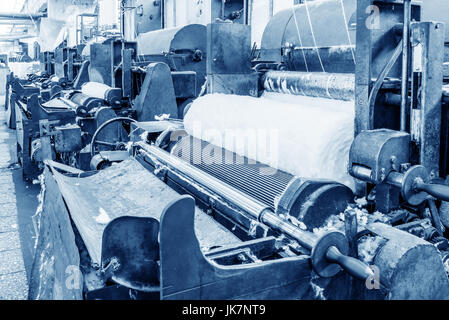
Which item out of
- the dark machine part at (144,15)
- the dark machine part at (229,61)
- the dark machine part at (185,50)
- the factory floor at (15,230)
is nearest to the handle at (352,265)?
the dark machine part at (229,61)

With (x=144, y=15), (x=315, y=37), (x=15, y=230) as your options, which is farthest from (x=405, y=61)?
(x=144, y=15)

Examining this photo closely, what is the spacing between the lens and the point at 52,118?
4.61 m

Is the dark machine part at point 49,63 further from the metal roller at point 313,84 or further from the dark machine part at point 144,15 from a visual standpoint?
the metal roller at point 313,84

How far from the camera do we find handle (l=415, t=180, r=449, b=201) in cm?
139

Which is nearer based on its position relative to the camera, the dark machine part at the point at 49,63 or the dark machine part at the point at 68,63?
the dark machine part at the point at 68,63

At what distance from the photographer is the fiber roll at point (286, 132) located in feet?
5.57

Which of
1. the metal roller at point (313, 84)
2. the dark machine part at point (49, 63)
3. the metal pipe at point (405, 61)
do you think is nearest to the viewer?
the metal pipe at point (405, 61)

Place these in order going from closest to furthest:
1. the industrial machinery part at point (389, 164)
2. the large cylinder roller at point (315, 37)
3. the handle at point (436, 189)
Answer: the handle at point (436, 189)
the industrial machinery part at point (389, 164)
the large cylinder roller at point (315, 37)

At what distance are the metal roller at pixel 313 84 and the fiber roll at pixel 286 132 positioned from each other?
42 millimetres

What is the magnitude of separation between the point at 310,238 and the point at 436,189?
0.42 metres

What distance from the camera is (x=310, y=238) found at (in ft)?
4.55

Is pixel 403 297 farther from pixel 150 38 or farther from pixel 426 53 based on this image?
pixel 150 38

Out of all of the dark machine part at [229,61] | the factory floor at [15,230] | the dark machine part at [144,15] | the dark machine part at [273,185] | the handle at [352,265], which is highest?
the dark machine part at [144,15]
